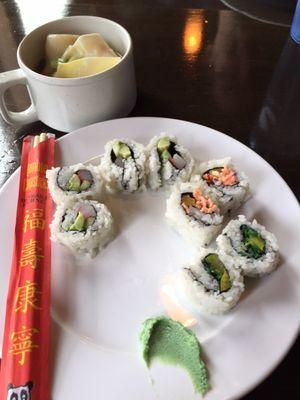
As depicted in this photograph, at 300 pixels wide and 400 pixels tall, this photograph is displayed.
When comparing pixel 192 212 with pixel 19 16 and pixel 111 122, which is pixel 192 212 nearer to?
pixel 111 122

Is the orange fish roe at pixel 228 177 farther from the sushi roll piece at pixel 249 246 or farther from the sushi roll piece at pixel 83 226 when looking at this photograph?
the sushi roll piece at pixel 83 226

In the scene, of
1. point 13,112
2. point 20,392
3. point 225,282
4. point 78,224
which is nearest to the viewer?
point 20,392

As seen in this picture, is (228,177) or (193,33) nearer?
(228,177)

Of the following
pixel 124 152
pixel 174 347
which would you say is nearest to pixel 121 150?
pixel 124 152

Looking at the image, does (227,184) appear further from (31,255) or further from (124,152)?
(31,255)

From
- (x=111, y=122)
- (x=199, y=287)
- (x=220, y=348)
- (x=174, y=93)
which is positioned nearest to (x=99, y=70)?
(x=111, y=122)

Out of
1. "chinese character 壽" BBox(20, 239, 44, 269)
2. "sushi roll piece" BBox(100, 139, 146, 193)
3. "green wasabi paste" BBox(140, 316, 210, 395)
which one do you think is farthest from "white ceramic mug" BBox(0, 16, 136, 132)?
Result: "green wasabi paste" BBox(140, 316, 210, 395)

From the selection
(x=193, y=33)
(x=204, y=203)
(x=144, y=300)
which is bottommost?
(x=144, y=300)

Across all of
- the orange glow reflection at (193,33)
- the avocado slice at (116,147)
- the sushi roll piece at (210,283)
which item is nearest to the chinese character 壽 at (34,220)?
the avocado slice at (116,147)
